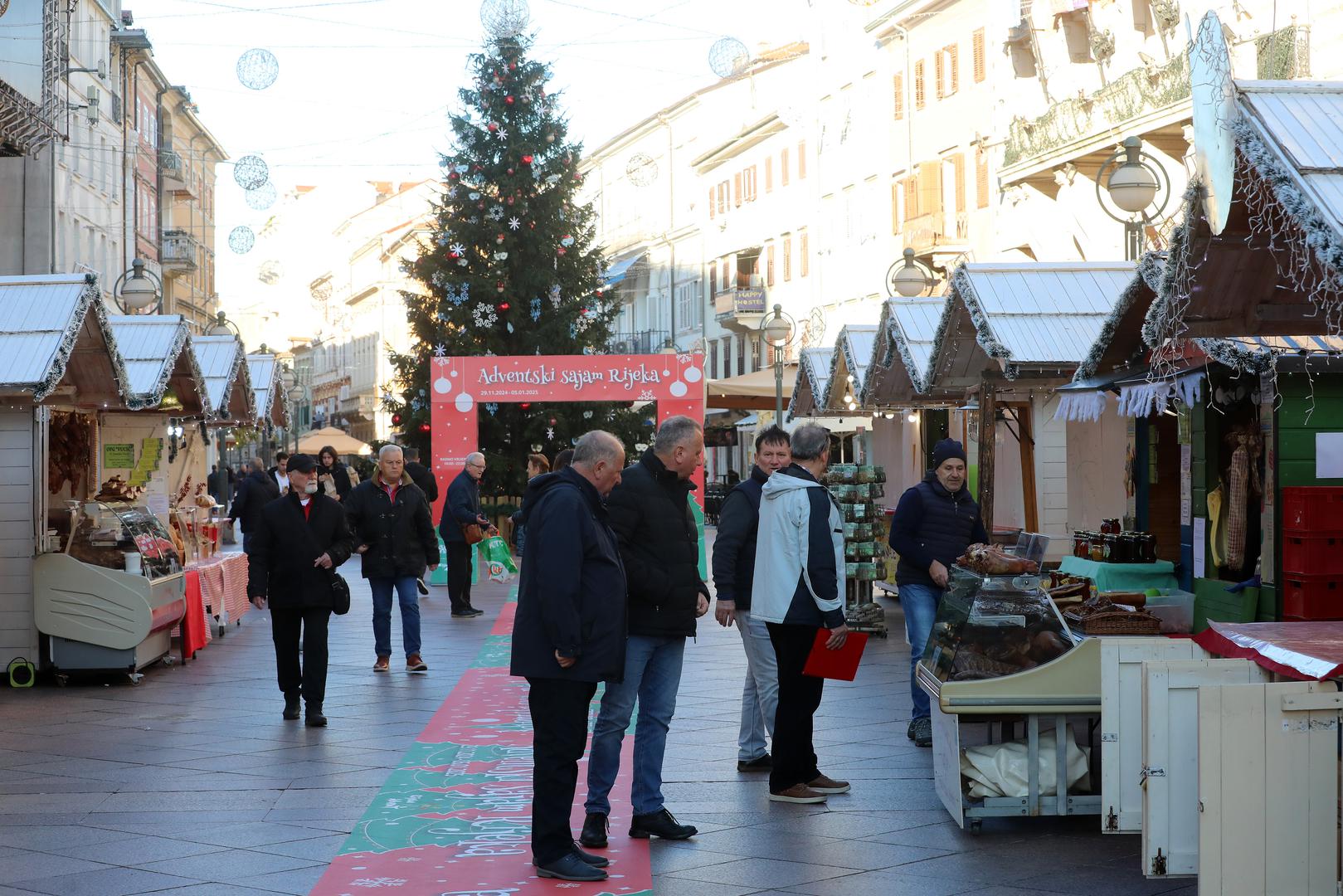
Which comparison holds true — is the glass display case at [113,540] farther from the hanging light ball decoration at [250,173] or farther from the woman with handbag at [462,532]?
the hanging light ball decoration at [250,173]

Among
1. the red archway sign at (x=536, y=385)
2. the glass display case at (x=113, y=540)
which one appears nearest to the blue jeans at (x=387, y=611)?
the glass display case at (x=113, y=540)

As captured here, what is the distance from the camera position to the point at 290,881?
7.00 metres

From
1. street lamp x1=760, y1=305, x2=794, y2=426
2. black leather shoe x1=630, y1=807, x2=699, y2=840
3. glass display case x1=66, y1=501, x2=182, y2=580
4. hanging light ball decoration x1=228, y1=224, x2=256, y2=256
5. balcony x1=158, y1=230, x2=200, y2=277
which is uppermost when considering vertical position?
balcony x1=158, y1=230, x2=200, y2=277

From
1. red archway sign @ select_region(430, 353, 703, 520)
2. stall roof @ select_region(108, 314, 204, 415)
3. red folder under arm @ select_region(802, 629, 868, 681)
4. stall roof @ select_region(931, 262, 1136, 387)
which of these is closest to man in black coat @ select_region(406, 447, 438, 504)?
red archway sign @ select_region(430, 353, 703, 520)

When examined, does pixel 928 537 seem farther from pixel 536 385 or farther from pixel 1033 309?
pixel 536 385

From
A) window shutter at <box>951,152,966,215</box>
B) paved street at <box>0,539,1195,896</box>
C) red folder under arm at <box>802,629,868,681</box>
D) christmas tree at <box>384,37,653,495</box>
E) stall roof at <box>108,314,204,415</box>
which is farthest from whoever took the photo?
window shutter at <box>951,152,966,215</box>

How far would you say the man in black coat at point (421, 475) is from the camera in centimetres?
2256

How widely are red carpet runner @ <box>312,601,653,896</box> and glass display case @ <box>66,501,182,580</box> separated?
3887mm

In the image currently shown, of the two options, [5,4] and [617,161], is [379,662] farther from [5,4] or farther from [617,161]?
[617,161]

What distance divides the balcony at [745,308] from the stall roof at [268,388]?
30.6 metres

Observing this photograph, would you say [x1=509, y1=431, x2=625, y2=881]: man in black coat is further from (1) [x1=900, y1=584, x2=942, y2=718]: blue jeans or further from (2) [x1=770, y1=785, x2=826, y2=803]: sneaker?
(1) [x1=900, y1=584, x2=942, y2=718]: blue jeans

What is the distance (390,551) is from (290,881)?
25.0 ft

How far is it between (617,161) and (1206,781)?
6753 centimetres

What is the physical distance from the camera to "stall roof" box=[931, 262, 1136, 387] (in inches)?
541
